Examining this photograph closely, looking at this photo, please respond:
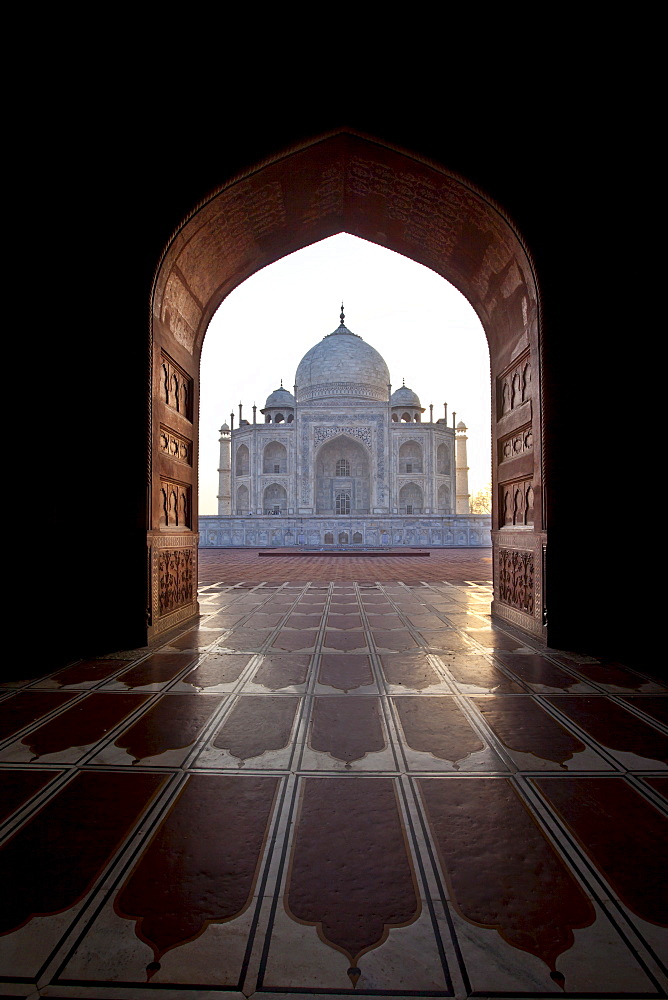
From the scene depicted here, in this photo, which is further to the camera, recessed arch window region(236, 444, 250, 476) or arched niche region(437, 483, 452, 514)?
recessed arch window region(236, 444, 250, 476)

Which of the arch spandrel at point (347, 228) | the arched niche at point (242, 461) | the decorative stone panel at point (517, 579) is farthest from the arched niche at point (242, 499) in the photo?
the decorative stone panel at point (517, 579)

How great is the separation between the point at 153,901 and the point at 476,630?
275 cm

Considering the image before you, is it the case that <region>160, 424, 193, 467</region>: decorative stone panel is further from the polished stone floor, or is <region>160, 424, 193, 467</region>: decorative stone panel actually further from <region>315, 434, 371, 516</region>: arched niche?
<region>315, 434, 371, 516</region>: arched niche

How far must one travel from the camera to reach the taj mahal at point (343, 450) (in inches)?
1072

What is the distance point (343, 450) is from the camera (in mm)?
29047

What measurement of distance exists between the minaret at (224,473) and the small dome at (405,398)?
10.9 meters

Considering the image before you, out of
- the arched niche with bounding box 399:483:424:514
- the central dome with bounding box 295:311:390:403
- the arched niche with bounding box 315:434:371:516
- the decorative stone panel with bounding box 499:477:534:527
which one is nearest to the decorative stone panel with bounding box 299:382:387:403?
the central dome with bounding box 295:311:390:403

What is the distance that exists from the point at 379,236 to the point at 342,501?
24492 mm

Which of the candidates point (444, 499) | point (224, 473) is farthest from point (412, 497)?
point (224, 473)

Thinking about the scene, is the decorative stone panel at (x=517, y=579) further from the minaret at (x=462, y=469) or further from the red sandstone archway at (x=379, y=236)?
the minaret at (x=462, y=469)

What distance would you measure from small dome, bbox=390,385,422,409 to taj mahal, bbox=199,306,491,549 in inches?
3.1

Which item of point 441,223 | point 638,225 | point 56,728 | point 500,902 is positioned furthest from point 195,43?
point 500,902

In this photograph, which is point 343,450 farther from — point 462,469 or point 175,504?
point 175,504

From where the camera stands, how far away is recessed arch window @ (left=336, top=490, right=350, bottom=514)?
28.7 meters
